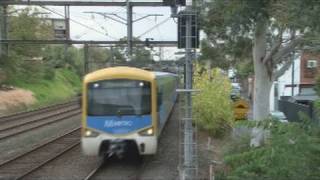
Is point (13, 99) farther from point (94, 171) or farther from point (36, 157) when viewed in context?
point (94, 171)

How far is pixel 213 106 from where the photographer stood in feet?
92.4

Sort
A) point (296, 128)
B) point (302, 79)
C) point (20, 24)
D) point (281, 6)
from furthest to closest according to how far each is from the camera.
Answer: point (302, 79) → point (20, 24) → point (281, 6) → point (296, 128)

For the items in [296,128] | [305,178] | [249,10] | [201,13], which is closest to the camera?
[305,178]

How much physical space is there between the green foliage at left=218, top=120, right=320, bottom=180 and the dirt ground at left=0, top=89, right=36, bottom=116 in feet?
117

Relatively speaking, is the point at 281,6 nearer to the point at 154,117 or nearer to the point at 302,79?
the point at 154,117

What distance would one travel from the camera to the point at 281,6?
10.9m

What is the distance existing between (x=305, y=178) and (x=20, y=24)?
178ft

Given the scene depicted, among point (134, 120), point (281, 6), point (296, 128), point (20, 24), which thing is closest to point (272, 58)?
point (134, 120)

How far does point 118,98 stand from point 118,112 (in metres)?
0.46

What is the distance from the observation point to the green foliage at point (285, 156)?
8820mm

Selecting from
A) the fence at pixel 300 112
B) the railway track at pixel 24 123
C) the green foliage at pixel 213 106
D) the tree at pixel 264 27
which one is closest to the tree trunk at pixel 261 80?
the tree at pixel 264 27

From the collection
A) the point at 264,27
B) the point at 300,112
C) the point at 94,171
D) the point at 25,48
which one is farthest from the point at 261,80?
the point at 25,48

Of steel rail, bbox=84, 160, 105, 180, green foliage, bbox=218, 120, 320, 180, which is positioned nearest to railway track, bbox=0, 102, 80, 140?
steel rail, bbox=84, 160, 105, 180

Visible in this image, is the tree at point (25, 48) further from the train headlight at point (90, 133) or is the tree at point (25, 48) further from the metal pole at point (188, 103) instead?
the metal pole at point (188, 103)
